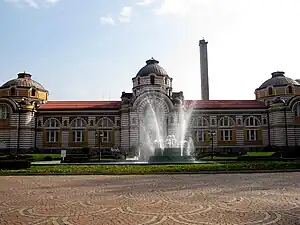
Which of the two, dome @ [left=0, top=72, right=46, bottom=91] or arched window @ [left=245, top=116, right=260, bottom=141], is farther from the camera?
dome @ [left=0, top=72, right=46, bottom=91]

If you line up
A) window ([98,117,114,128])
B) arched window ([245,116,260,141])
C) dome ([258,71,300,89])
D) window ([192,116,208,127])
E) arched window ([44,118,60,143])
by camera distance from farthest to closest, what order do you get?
dome ([258,71,300,89]) → window ([192,116,208,127]) → arched window ([245,116,260,141]) → window ([98,117,114,128]) → arched window ([44,118,60,143])

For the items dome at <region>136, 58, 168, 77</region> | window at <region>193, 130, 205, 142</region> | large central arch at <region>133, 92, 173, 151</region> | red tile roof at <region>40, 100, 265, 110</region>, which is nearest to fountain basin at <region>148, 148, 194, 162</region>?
large central arch at <region>133, 92, 173, 151</region>

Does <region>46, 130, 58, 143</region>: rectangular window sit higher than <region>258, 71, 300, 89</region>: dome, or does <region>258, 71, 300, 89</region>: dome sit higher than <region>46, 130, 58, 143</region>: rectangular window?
<region>258, 71, 300, 89</region>: dome

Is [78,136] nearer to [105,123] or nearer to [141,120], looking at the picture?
[105,123]

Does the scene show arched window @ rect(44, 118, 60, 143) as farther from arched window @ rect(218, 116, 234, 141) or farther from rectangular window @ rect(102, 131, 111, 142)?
arched window @ rect(218, 116, 234, 141)


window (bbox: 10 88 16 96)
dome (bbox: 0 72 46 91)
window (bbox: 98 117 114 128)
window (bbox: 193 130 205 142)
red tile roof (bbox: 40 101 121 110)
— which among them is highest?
dome (bbox: 0 72 46 91)

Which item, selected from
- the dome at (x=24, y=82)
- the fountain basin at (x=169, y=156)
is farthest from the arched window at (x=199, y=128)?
the dome at (x=24, y=82)

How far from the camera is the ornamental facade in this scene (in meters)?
51.6

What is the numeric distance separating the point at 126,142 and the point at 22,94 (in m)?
21.8

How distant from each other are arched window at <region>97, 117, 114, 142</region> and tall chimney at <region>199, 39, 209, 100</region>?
31526mm

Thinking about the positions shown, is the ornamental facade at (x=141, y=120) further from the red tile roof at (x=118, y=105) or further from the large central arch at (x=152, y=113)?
the red tile roof at (x=118, y=105)

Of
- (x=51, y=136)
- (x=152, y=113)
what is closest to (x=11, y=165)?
(x=51, y=136)

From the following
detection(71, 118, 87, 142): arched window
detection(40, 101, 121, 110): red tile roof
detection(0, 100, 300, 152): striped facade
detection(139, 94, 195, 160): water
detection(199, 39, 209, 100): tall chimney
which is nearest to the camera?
detection(0, 100, 300, 152): striped facade

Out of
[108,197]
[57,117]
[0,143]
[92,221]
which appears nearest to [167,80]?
[57,117]
